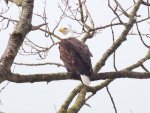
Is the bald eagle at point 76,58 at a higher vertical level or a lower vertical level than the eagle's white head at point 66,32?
higher

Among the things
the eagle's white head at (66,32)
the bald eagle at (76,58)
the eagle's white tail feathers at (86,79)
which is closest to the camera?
the eagle's white tail feathers at (86,79)

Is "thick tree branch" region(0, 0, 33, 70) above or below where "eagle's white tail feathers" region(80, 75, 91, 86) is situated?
above

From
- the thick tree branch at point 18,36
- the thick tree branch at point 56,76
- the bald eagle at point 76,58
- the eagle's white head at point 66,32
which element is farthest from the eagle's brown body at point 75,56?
the thick tree branch at point 18,36

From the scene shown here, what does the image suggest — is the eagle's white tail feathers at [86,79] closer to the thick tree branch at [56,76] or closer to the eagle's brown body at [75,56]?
the eagle's brown body at [75,56]

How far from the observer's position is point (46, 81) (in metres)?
3.00

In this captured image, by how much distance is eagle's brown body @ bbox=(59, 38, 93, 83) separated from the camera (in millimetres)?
4137

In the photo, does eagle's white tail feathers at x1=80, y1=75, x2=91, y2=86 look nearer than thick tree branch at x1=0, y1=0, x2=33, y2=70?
No

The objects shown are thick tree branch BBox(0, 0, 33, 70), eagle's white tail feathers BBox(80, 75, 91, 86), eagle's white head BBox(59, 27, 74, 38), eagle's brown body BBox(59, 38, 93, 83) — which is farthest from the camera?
eagle's white head BBox(59, 27, 74, 38)

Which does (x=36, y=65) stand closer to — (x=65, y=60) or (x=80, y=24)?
(x=65, y=60)

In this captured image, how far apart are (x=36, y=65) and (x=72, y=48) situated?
50cm

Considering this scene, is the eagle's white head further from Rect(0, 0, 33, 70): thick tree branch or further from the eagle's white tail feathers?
Rect(0, 0, 33, 70): thick tree branch

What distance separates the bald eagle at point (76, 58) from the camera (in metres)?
4.02

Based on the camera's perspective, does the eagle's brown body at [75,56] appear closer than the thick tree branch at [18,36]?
No

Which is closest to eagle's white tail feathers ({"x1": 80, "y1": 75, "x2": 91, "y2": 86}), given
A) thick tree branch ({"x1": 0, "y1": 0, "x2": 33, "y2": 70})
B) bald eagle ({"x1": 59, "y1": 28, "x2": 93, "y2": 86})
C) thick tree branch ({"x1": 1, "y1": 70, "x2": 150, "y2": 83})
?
bald eagle ({"x1": 59, "y1": 28, "x2": 93, "y2": 86})
